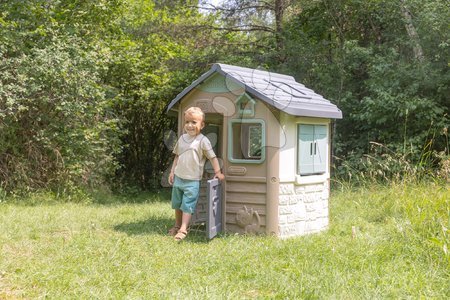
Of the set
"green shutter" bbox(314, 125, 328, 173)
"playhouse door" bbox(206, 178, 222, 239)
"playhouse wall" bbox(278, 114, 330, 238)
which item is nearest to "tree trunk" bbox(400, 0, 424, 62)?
"green shutter" bbox(314, 125, 328, 173)

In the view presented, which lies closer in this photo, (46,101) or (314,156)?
(314,156)

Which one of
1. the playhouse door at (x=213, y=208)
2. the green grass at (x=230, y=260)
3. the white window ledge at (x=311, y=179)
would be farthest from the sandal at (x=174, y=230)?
the white window ledge at (x=311, y=179)

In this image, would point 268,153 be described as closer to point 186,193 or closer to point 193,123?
point 193,123

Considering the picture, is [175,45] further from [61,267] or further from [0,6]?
[61,267]

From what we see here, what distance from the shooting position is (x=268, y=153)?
18.6 feet

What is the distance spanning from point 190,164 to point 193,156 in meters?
0.10

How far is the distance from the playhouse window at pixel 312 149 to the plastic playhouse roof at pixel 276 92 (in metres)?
0.23

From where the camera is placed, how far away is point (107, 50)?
33.3 feet

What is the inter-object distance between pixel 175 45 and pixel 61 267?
8871mm

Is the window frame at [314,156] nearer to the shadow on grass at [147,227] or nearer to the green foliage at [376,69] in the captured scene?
the shadow on grass at [147,227]

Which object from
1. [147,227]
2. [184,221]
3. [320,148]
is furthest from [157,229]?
[320,148]

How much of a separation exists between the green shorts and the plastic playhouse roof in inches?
43.2

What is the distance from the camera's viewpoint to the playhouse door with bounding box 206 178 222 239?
544 centimetres

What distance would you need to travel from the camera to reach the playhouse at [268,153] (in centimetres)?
566
